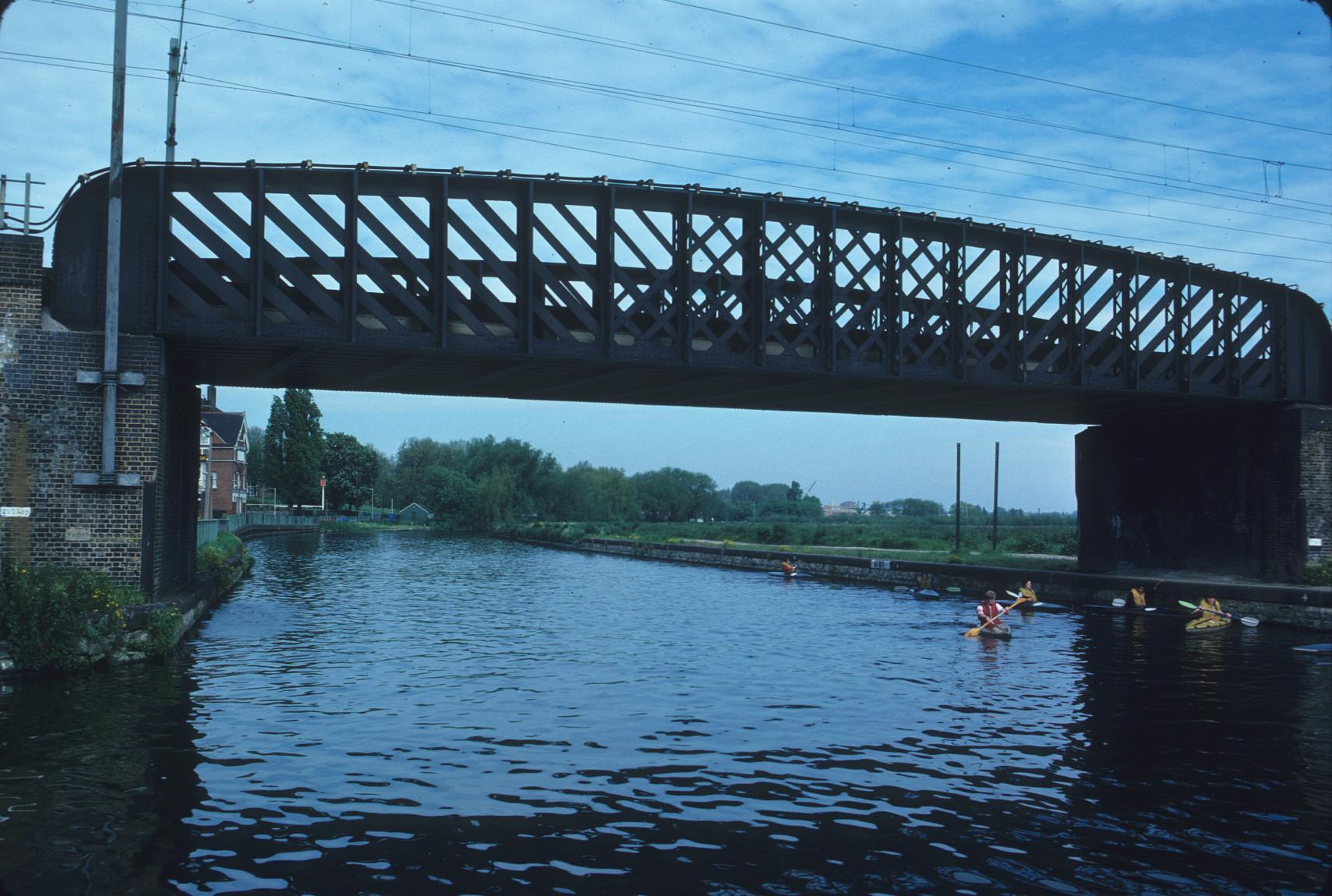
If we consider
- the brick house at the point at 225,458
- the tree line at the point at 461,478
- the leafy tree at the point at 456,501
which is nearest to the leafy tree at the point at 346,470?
the tree line at the point at 461,478

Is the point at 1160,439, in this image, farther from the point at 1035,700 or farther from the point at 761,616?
the point at 1035,700

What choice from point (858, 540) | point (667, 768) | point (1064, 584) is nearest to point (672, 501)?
point (858, 540)

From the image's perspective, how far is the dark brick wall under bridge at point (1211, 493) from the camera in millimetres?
34531

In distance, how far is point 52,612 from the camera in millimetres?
19078

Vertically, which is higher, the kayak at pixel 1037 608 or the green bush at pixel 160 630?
the green bush at pixel 160 630

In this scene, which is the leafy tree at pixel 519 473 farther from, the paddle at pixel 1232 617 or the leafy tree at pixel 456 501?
the paddle at pixel 1232 617

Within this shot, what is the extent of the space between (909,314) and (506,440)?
123668 mm

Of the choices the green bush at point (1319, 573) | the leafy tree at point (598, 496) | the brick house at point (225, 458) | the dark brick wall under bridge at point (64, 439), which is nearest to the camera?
the dark brick wall under bridge at point (64, 439)

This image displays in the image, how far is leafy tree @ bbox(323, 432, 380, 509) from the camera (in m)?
156

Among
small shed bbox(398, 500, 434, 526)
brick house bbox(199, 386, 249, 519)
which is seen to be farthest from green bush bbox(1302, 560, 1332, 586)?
small shed bbox(398, 500, 434, 526)

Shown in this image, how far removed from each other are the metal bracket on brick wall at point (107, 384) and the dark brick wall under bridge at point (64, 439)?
0.57ft

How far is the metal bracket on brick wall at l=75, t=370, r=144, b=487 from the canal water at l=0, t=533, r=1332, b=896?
3.73 meters

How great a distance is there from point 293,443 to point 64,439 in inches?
4214

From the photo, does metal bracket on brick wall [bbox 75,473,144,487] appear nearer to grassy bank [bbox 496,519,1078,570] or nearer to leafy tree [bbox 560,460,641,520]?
grassy bank [bbox 496,519,1078,570]
